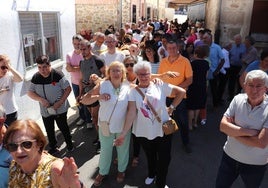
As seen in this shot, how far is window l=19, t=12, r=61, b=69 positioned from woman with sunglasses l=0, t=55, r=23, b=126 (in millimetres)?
1773

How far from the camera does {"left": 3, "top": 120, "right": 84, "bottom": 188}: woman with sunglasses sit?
1853mm

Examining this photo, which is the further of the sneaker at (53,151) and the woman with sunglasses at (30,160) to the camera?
the sneaker at (53,151)

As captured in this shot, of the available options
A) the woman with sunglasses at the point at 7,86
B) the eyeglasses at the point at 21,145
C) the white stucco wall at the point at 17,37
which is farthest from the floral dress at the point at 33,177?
the white stucco wall at the point at 17,37

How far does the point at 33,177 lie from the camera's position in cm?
190

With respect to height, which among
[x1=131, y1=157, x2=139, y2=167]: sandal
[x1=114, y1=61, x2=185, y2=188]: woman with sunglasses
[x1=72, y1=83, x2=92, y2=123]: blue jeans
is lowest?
[x1=131, y1=157, x2=139, y2=167]: sandal

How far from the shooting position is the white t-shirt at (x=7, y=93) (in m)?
3.99

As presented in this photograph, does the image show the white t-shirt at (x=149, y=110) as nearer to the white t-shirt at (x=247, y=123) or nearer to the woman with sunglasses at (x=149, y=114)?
the woman with sunglasses at (x=149, y=114)

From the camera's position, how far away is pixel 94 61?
15.3ft

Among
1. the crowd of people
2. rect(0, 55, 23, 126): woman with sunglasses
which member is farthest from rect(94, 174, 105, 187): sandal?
rect(0, 55, 23, 126): woman with sunglasses

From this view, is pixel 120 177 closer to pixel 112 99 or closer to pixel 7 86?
Answer: pixel 112 99

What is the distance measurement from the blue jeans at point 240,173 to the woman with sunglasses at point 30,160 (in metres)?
1.72

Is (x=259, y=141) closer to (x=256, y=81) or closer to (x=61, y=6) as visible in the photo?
(x=256, y=81)

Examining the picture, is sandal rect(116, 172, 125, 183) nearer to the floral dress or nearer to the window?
the floral dress

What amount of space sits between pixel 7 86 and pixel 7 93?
0.11m
